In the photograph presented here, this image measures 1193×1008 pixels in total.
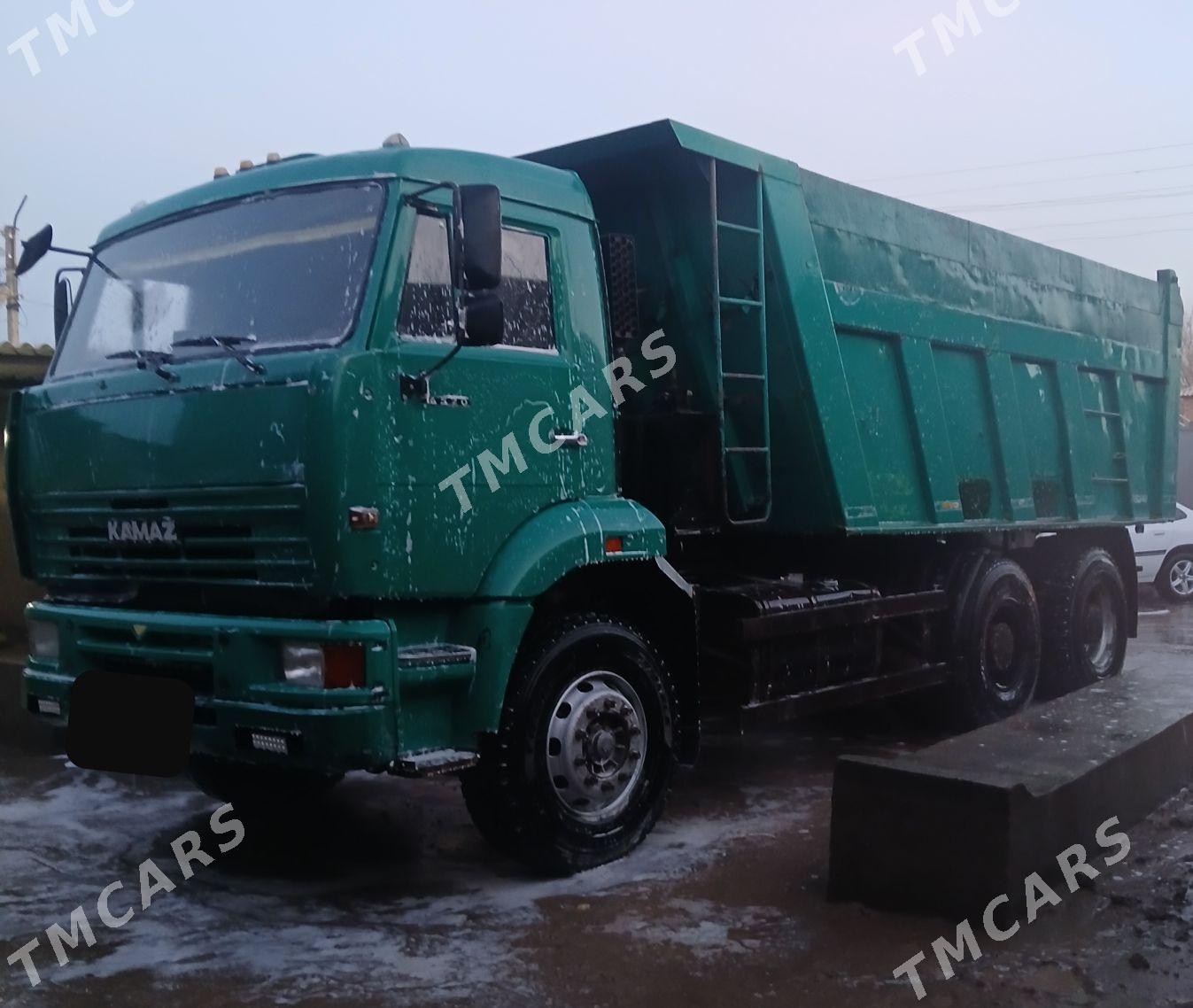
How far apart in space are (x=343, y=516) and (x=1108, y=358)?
6798 mm

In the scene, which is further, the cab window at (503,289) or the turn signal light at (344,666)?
the cab window at (503,289)

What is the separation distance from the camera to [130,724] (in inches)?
173

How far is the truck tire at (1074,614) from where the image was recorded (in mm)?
8523

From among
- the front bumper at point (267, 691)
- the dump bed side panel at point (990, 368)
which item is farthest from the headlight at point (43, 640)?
the dump bed side panel at point (990, 368)

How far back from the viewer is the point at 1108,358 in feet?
29.3

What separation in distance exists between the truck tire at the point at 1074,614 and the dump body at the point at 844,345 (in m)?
0.39

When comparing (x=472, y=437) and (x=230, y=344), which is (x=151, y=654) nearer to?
(x=230, y=344)

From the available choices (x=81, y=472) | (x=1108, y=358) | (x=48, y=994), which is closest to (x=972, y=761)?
(x=48, y=994)

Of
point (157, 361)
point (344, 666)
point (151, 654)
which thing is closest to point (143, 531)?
point (151, 654)

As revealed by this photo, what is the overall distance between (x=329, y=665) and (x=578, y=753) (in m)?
1.17

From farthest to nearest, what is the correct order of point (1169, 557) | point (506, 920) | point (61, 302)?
point (1169, 557)
point (61, 302)
point (506, 920)

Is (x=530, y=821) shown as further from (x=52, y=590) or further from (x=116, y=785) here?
(x=116, y=785)

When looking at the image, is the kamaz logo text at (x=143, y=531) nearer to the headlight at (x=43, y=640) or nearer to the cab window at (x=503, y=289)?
the headlight at (x=43, y=640)

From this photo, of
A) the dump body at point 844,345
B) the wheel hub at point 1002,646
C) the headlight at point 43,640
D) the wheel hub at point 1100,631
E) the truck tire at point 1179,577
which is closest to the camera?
the headlight at point 43,640
